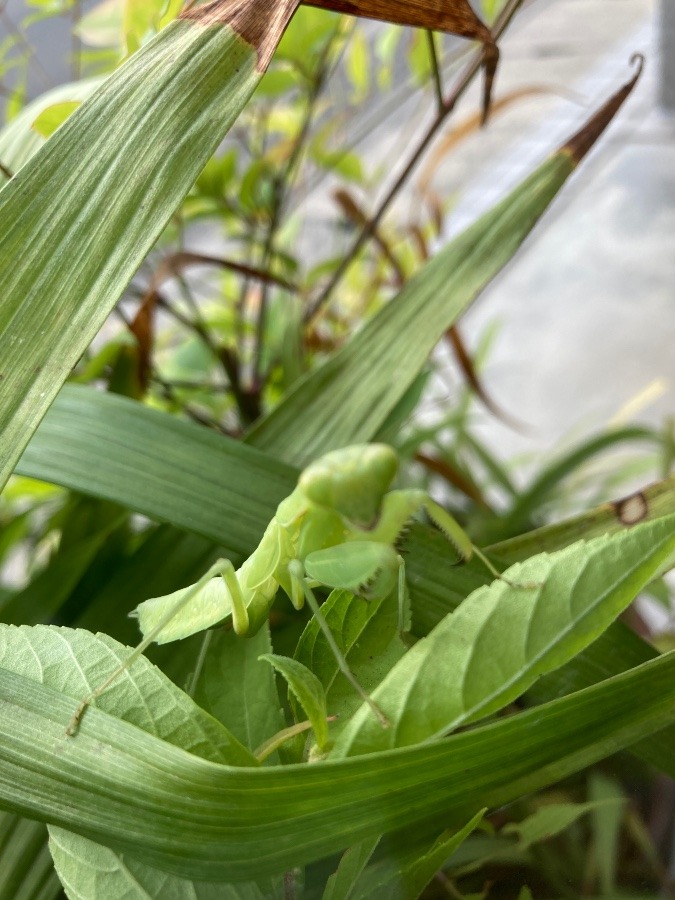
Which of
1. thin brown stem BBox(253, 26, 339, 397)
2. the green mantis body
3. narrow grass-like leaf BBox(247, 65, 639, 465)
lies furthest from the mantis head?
thin brown stem BBox(253, 26, 339, 397)

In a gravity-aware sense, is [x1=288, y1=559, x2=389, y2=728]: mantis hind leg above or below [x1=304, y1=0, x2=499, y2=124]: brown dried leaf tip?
below

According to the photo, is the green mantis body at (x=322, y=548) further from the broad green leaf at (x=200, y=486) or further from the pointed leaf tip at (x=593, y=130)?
the pointed leaf tip at (x=593, y=130)

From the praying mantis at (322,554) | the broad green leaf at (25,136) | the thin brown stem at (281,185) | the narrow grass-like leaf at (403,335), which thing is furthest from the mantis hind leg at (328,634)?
the thin brown stem at (281,185)

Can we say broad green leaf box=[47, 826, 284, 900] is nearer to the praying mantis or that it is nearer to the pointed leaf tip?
the praying mantis

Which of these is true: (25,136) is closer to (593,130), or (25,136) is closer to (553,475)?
(593,130)

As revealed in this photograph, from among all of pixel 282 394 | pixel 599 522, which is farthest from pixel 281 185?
pixel 599 522

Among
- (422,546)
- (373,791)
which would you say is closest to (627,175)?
(422,546)
